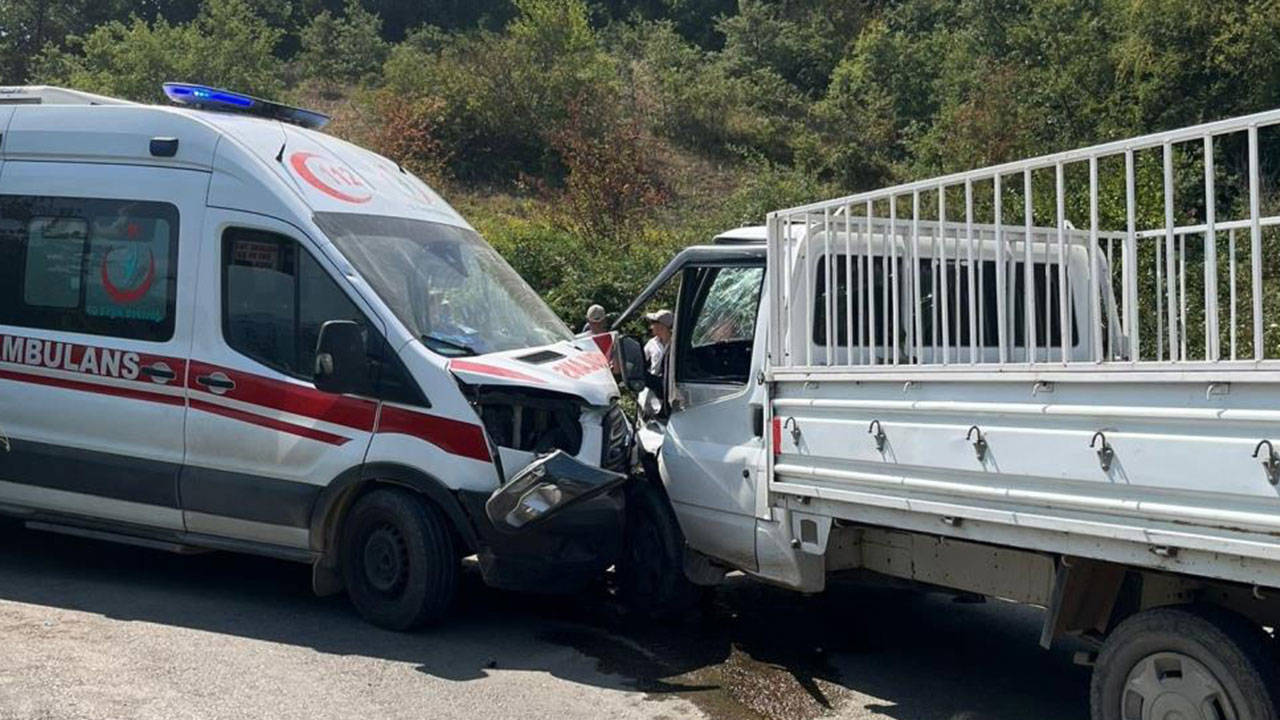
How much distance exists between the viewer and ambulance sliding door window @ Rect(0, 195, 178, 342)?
7.44m

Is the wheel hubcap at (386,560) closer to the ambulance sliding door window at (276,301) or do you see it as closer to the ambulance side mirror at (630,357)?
the ambulance sliding door window at (276,301)

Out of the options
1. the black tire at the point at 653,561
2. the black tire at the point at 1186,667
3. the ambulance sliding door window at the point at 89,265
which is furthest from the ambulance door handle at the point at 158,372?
the black tire at the point at 1186,667

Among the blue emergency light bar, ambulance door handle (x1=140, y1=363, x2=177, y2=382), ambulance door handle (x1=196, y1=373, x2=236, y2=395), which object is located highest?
the blue emergency light bar

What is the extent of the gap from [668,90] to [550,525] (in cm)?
2770

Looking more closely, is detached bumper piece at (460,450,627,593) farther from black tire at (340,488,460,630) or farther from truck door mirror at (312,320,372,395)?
truck door mirror at (312,320,372,395)

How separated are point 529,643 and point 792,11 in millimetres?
41656

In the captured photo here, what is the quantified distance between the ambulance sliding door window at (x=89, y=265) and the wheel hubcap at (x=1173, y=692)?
5.44 meters

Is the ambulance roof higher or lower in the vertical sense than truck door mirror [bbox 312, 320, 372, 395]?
higher

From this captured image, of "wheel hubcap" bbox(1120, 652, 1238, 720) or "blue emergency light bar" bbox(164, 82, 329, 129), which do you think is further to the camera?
"blue emergency light bar" bbox(164, 82, 329, 129)

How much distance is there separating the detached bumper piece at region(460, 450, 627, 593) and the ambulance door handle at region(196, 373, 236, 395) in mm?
1563

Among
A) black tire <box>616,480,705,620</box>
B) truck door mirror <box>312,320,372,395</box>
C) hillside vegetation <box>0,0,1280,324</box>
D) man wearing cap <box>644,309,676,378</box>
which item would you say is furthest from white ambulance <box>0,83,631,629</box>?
hillside vegetation <box>0,0,1280,324</box>

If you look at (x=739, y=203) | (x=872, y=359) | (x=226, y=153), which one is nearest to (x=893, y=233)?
(x=872, y=359)

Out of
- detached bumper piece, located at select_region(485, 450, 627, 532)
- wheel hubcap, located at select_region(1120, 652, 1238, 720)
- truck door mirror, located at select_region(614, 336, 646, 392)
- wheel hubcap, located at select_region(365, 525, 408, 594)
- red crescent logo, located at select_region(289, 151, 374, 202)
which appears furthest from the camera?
red crescent logo, located at select_region(289, 151, 374, 202)

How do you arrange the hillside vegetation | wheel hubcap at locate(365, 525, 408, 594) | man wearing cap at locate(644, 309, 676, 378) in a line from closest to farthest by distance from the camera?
1. wheel hubcap at locate(365, 525, 408, 594)
2. man wearing cap at locate(644, 309, 676, 378)
3. the hillside vegetation
